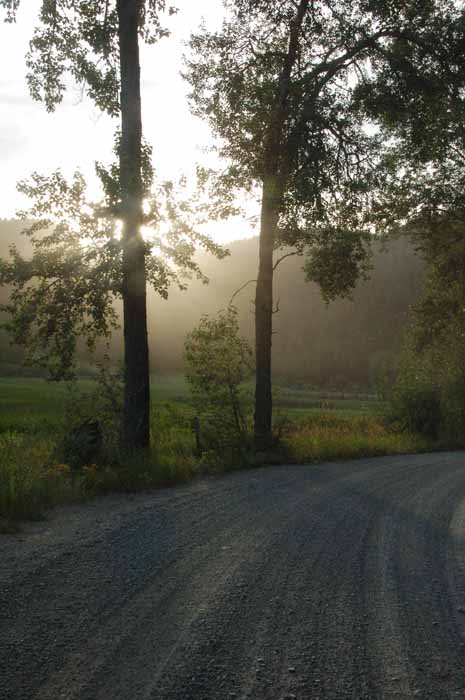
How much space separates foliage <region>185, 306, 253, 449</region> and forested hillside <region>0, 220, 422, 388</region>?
9381 centimetres

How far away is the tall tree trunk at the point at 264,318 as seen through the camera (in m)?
14.6

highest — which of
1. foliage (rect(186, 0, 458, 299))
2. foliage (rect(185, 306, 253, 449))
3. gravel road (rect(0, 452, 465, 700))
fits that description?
foliage (rect(186, 0, 458, 299))

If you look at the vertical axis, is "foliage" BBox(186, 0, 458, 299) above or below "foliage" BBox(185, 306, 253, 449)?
above

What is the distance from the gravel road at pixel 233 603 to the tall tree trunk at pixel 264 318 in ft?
21.7

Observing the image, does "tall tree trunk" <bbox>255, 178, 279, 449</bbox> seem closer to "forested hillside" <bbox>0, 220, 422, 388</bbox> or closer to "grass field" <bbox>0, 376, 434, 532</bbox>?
"grass field" <bbox>0, 376, 434, 532</bbox>

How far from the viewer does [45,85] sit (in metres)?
12.8

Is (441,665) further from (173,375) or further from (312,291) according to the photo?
(312,291)

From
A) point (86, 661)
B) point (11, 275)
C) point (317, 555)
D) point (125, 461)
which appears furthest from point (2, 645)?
point (11, 275)

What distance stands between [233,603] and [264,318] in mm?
10978

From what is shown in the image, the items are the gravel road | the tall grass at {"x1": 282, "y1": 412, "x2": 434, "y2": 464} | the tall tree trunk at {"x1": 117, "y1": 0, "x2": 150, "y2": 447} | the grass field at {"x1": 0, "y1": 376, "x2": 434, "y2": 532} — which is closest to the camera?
the gravel road

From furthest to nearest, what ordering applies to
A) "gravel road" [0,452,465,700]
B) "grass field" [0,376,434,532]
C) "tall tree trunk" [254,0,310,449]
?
"tall tree trunk" [254,0,310,449]
"grass field" [0,376,434,532]
"gravel road" [0,452,465,700]

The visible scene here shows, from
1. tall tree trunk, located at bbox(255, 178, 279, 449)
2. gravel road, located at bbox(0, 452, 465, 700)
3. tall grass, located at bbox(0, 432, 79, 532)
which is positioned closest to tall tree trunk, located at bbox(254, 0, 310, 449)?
tall tree trunk, located at bbox(255, 178, 279, 449)

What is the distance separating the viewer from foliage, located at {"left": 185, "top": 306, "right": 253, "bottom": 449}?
43.8 feet

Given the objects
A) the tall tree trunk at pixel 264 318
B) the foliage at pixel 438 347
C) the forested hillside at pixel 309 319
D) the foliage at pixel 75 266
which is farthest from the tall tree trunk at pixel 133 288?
the forested hillside at pixel 309 319
